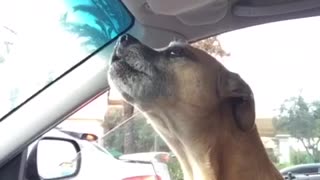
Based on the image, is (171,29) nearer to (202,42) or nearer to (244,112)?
(202,42)

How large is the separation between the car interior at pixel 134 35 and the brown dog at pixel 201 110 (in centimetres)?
14

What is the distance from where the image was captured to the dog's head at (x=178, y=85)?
212 centimetres

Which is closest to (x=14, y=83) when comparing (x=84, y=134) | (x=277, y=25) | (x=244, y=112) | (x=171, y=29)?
(x=84, y=134)

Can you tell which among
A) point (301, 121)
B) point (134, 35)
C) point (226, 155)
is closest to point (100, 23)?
point (134, 35)

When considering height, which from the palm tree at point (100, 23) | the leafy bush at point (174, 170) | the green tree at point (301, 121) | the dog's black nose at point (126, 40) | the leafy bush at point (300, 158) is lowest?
the leafy bush at point (174, 170)

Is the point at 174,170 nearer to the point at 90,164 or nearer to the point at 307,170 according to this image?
the point at 90,164

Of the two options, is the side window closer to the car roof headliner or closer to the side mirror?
the car roof headliner

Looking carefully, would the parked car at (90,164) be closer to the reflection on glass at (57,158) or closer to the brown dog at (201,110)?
the reflection on glass at (57,158)

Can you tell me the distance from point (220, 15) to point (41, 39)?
665mm

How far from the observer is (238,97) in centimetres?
223

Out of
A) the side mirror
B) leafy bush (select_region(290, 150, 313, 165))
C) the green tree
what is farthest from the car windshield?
leafy bush (select_region(290, 150, 313, 165))

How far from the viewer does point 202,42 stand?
2.45m

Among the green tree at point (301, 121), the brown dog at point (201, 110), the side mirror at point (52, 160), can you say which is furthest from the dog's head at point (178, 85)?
the green tree at point (301, 121)

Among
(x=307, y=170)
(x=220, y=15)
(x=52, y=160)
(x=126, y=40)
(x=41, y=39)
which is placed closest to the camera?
(x=126, y=40)
